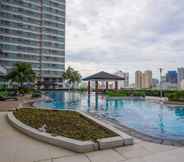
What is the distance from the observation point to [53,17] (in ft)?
210

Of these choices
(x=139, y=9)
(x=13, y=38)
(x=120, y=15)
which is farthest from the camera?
(x=13, y=38)

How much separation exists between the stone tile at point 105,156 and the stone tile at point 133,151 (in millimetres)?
163

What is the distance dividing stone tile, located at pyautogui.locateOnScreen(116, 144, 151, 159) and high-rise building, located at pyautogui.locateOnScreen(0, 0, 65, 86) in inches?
2135

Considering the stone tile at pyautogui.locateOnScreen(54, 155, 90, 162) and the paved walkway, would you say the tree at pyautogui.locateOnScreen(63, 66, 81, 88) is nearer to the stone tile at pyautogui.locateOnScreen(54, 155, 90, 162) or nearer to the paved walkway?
the paved walkway

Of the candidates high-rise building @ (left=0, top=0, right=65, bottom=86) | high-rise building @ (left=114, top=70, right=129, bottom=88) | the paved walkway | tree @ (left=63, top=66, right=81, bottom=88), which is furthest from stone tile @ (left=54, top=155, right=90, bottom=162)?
high-rise building @ (left=0, top=0, right=65, bottom=86)

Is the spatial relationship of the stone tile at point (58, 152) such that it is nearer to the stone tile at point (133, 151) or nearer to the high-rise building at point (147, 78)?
the stone tile at point (133, 151)

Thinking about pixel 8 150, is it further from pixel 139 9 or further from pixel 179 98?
pixel 179 98

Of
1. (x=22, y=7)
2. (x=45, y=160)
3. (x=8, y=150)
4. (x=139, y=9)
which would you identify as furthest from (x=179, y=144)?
(x=22, y=7)

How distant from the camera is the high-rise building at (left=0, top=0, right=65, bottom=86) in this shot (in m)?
53.4

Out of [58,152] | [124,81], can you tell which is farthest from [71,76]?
[58,152]

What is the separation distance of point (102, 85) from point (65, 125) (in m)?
39.3

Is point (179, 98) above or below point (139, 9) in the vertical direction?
below

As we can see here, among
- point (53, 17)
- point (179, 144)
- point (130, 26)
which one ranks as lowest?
point (179, 144)

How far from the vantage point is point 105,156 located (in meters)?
3.84
